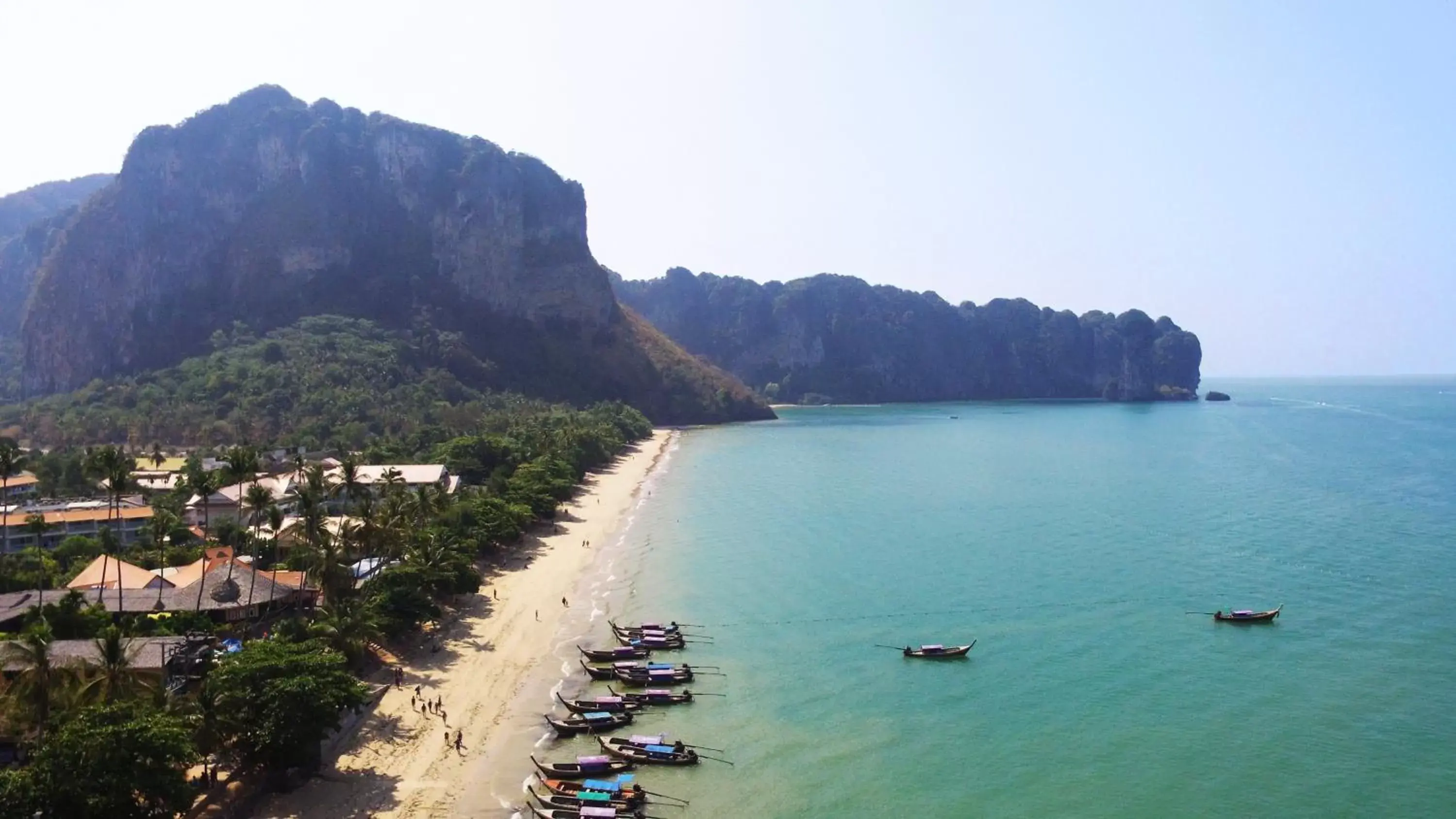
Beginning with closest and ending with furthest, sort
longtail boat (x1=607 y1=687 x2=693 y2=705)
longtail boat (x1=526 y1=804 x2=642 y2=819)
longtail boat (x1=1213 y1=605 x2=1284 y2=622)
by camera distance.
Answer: longtail boat (x1=526 y1=804 x2=642 y2=819) → longtail boat (x1=607 y1=687 x2=693 y2=705) → longtail boat (x1=1213 y1=605 x2=1284 y2=622)

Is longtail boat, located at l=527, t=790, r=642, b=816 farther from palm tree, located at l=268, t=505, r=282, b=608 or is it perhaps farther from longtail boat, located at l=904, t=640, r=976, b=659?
palm tree, located at l=268, t=505, r=282, b=608

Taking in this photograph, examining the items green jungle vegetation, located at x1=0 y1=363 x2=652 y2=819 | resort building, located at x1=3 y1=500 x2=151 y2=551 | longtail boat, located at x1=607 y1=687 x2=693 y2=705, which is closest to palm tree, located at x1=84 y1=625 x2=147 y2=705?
green jungle vegetation, located at x1=0 y1=363 x2=652 y2=819

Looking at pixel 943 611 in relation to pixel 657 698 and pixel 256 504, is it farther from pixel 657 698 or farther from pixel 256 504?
pixel 256 504

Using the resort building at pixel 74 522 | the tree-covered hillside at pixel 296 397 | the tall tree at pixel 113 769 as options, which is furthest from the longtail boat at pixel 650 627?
the tree-covered hillside at pixel 296 397

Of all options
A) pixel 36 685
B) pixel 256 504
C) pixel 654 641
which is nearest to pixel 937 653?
pixel 654 641

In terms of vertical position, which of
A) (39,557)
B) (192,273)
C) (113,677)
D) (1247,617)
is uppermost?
(192,273)

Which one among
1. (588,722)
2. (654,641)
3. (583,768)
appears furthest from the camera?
(654,641)

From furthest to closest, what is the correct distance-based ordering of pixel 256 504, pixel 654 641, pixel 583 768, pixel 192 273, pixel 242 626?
pixel 192 273 < pixel 654 641 < pixel 256 504 < pixel 242 626 < pixel 583 768
